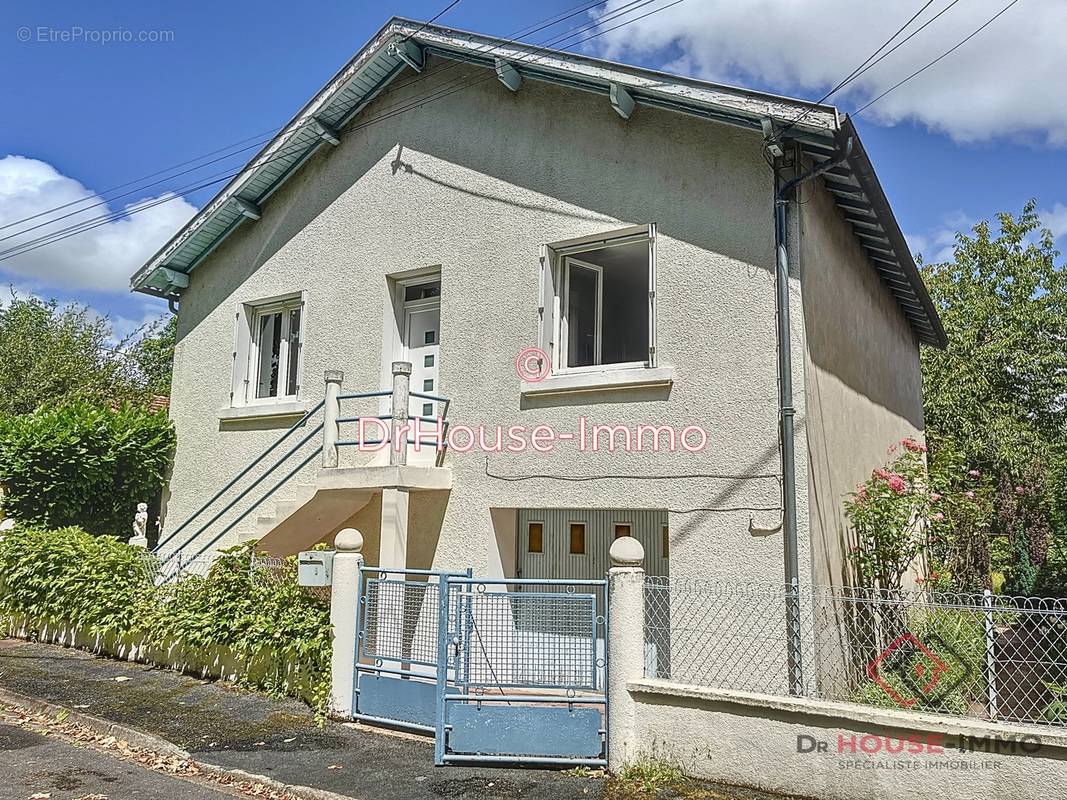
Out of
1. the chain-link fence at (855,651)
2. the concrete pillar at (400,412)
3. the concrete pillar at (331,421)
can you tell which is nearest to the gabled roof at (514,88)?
the concrete pillar at (400,412)

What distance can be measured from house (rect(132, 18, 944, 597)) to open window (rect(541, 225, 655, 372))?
1.4 inches

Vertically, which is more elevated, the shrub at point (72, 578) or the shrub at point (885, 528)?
the shrub at point (885, 528)

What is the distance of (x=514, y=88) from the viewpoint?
31.8 ft

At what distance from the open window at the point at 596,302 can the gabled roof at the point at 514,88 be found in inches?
59.1

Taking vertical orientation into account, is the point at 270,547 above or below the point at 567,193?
below

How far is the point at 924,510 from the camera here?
8430 millimetres

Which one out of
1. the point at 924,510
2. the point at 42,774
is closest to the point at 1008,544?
the point at 924,510

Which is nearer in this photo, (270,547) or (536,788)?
(536,788)

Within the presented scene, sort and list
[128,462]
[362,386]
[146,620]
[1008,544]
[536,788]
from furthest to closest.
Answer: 1. [1008,544]
2. [128,462]
3. [362,386]
4. [146,620]
5. [536,788]

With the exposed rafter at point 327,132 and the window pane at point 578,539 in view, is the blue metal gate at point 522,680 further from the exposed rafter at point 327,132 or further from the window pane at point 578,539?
the exposed rafter at point 327,132

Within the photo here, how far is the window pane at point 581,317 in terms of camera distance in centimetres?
948

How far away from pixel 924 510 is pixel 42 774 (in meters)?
8.07

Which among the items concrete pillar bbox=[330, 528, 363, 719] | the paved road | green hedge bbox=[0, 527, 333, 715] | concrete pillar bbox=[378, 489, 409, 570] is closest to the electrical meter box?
concrete pillar bbox=[330, 528, 363, 719]

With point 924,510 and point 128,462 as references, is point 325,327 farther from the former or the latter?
point 924,510
